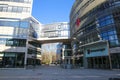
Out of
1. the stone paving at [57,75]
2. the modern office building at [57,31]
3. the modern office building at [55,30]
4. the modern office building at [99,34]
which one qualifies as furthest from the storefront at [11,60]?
the modern office building at [55,30]

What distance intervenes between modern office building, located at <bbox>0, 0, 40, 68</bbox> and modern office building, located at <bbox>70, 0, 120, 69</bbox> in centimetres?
1549

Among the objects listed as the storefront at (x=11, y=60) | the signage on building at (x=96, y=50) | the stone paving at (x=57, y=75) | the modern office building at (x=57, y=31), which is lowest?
the stone paving at (x=57, y=75)

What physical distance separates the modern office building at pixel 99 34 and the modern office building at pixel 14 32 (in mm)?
15490

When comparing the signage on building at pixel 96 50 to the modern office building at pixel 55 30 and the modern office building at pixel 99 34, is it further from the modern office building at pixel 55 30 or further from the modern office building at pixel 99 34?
the modern office building at pixel 55 30

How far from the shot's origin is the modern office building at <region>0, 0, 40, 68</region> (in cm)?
3972

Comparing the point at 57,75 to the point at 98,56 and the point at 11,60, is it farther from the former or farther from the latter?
the point at 11,60

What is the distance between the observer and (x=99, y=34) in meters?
33.1

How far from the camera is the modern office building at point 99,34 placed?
29.2 metres

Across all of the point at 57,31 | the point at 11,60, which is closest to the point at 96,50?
the point at 11,60

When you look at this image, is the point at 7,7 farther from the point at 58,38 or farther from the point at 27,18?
the point at 58,38

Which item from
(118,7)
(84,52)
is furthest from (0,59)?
(118,7)

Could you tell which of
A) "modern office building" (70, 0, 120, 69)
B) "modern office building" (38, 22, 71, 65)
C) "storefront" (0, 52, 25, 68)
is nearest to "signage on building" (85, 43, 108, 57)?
"modern office building" (70, 0, 120, 69)

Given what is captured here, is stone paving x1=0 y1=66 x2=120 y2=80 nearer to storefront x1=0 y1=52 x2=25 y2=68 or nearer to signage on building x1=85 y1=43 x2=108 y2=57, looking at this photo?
signage on building x1=85 y1=43 x2=108 y2=57

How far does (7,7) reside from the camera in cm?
4288
